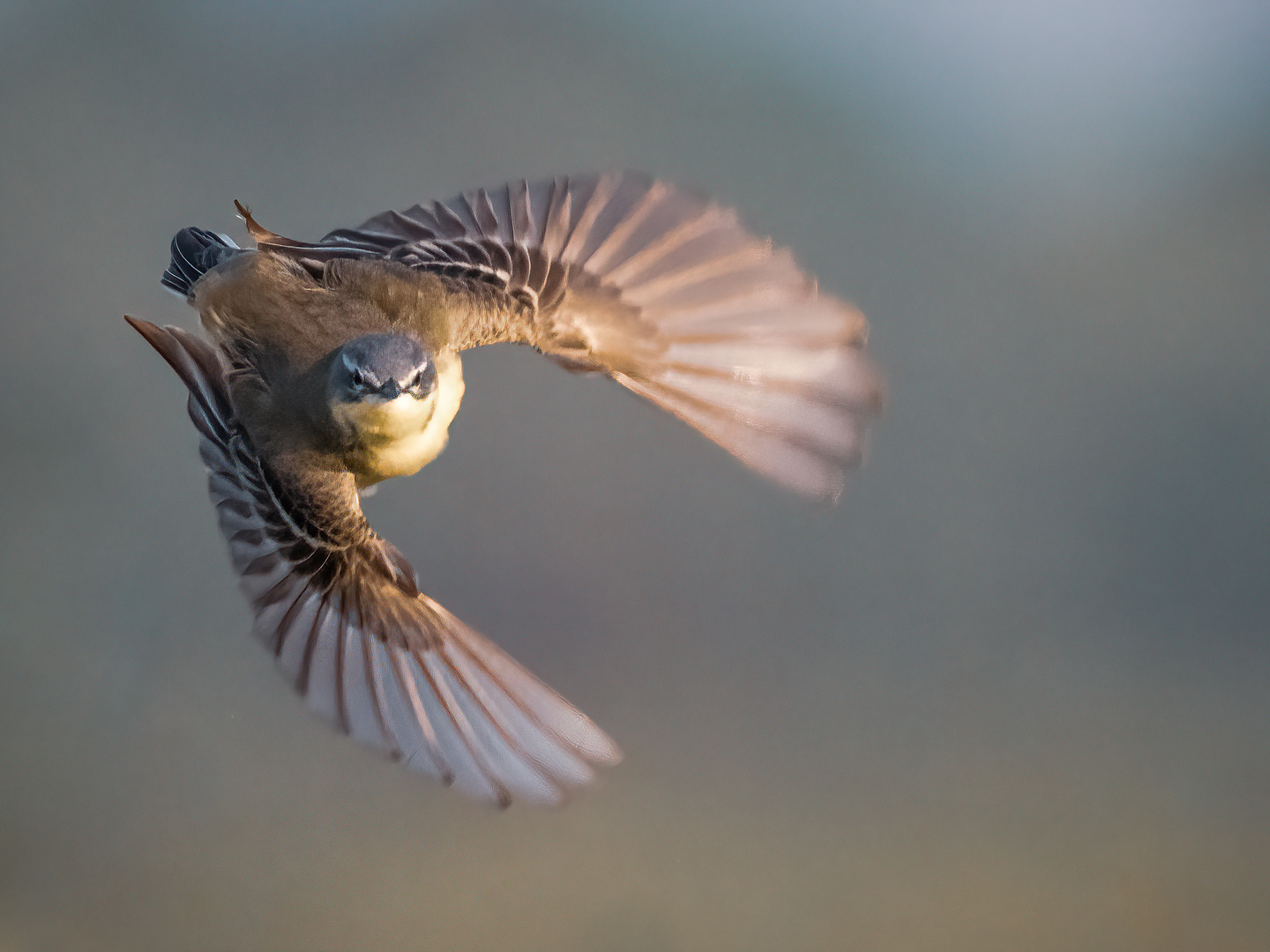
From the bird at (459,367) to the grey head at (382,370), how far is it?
0.4 inches

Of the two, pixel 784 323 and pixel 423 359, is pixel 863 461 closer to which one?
pixel 784 323

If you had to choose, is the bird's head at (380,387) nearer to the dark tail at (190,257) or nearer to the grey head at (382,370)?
the grey head at (382,370)

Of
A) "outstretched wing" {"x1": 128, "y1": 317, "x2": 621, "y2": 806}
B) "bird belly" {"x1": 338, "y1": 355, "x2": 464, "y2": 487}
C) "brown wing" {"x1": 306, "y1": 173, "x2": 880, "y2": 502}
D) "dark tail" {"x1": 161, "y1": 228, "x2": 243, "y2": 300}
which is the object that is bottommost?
"outstretched wing" {"x1": 128, "y1": 317, "x2": 621, "y2": 806}

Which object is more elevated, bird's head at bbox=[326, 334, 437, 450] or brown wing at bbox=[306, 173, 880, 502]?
brown wing at bbox=[306, 173, 880, 502]

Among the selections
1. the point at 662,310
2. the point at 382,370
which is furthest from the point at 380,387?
the point at 662,310

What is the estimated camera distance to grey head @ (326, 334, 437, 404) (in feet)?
1.12

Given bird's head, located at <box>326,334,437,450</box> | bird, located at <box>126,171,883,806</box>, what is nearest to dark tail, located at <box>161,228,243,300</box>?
bird, located at <box>126,171,883,806</box>

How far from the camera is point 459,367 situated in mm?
417

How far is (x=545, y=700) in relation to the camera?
0.42 m

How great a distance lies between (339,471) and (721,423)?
176mm

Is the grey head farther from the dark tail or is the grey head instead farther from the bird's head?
the dark tail

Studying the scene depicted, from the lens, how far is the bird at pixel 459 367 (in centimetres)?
38

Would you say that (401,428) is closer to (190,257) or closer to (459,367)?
(459,367)

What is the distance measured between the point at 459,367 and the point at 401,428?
0.06 metres
